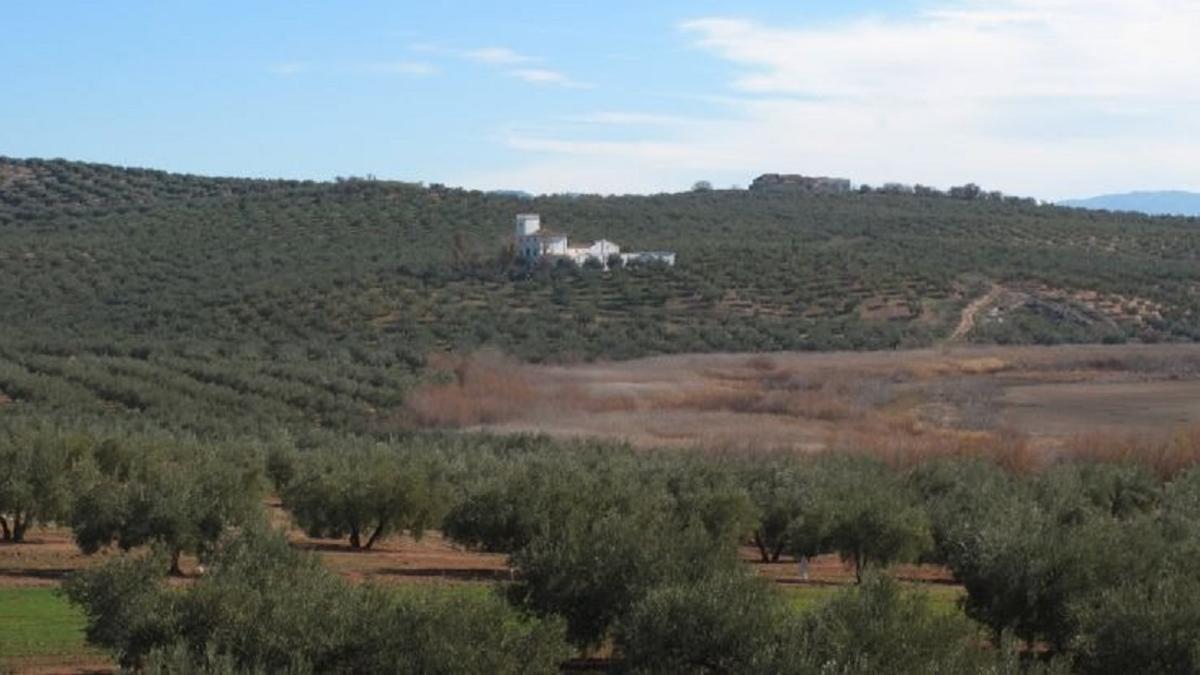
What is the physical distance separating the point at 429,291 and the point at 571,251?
13.4 m

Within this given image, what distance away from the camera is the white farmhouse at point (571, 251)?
92.4m

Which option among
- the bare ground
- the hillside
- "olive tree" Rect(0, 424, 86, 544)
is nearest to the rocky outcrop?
the hillside

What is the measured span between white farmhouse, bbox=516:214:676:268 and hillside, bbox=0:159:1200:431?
5.95ft

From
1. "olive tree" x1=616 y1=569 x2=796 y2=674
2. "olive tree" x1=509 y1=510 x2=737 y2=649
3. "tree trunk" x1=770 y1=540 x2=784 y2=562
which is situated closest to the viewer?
"olive tree" x1=616 y1=569 x2=796 y2=674

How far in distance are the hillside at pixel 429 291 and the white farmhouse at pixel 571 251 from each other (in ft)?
5.95

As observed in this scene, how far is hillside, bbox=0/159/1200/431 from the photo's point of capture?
65.1m

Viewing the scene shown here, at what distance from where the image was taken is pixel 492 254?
94.1 m

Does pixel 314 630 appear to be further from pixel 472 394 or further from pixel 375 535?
pixel 472 394

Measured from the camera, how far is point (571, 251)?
95.1m

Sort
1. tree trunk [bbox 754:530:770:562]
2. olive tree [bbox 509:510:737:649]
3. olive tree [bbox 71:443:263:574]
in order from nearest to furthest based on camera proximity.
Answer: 1. olive tree [bbox 509:510:737:649]
2. olive tree [bbox 71:443:263:574]
3. tree trunk [bbox 754:530:770:562]

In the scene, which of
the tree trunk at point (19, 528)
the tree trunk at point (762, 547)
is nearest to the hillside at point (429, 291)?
the tree trunk at point (19, 528)

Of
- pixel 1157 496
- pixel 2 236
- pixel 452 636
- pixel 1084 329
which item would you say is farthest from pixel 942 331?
pixel 452 636

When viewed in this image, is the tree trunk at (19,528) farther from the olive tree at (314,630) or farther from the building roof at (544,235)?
the building roof at (544,235)

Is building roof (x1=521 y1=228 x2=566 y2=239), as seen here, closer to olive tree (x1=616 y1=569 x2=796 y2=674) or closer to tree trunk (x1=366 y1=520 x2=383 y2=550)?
tree trunk (x1=366 y1=520 x2=383 y2=550)
